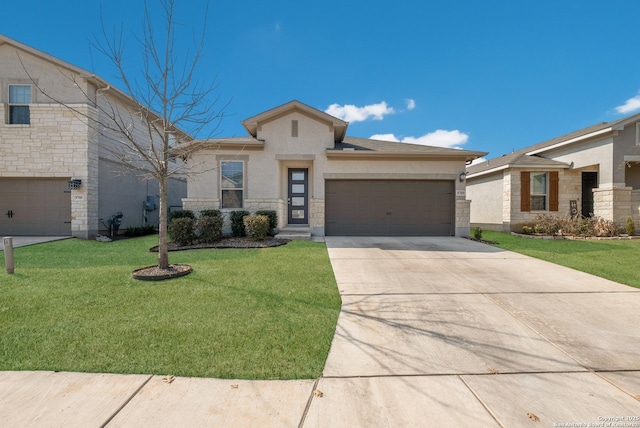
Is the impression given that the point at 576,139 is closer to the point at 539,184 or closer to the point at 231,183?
the point at 539,184

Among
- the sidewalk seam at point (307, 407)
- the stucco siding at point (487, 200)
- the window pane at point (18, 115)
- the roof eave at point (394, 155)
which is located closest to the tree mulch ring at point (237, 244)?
the roof eave at point (394, 155)

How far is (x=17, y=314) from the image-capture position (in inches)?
142

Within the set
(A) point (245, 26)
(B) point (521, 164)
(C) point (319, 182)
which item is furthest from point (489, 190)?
(A) point (245, 26)

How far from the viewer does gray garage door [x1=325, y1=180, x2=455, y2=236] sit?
11477mm

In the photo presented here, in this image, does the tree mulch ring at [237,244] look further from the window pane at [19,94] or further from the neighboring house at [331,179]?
the window pane at [19,94]

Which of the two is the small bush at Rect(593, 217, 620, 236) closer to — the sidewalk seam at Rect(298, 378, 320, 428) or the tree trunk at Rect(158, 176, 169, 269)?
the sidewalk seam at Rect(298, 378, 320, 428)

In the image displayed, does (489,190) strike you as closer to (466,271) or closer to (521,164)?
(521,164)

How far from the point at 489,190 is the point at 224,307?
15164mm

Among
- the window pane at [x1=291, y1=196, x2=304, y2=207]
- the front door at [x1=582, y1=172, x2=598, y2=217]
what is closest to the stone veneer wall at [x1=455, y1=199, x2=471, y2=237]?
the window pane at [x1=291, y1=196, x2=304, y2=207]

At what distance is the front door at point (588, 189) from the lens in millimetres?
14134

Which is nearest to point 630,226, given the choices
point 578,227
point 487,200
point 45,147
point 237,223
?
point 578,227

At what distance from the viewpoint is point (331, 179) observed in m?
11.4

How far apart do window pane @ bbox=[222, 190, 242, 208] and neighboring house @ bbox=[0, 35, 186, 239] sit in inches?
140

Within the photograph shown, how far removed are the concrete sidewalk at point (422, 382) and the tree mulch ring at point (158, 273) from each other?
2.61 m
